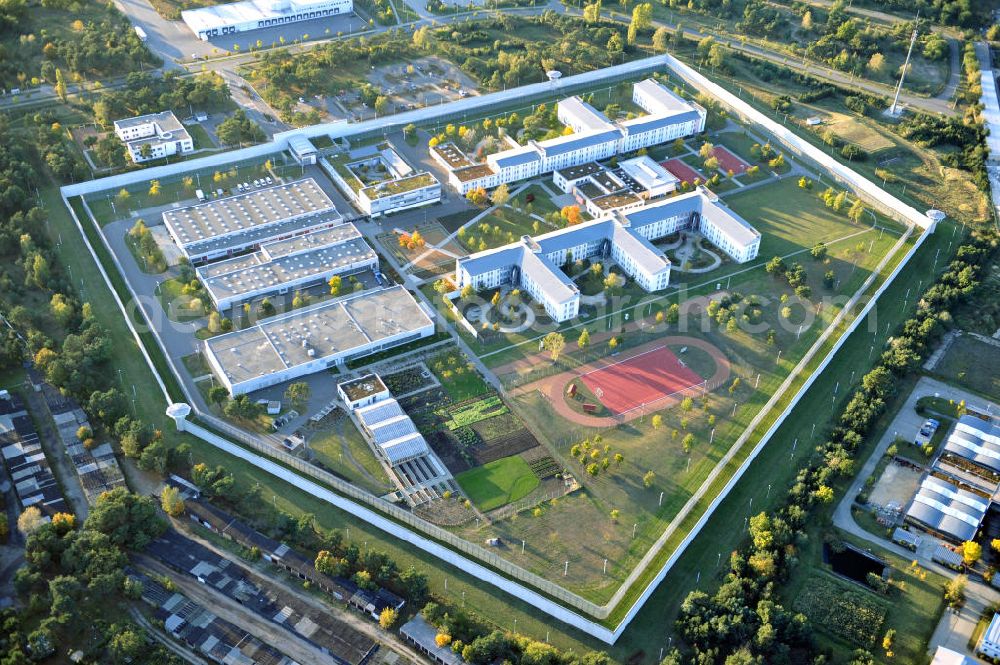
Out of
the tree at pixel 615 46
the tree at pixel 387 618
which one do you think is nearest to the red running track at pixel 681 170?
the tree at pixel 615 46

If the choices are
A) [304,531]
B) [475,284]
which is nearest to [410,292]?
[475,284]

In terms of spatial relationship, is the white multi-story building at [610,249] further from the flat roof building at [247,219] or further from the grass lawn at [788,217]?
the flat roof building at [247,219]

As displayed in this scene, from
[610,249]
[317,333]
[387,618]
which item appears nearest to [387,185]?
[317,333]

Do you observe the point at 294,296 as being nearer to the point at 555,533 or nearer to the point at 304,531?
the point at 304,531

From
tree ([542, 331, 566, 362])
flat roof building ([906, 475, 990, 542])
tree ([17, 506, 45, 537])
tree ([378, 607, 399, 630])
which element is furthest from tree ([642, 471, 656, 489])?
tree ([17, 506, 45, 537])

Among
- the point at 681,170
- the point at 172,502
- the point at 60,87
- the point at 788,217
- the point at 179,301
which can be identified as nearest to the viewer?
the point at 172,502

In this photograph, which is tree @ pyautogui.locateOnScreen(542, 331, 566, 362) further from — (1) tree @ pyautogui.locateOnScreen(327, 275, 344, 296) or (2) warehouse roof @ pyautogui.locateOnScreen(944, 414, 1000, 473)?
(2) warehouse roof @ pyautogui.locateOnScreen(944, 414, 1000, 473)

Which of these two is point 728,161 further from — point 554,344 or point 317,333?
point 317,333
